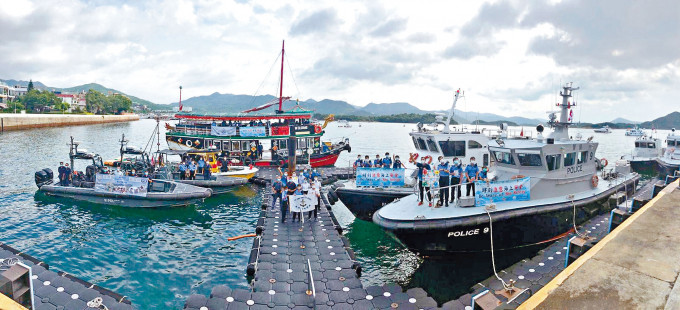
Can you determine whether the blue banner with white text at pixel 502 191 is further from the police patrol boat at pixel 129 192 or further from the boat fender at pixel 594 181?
the police patrol boat at pixel 129 192

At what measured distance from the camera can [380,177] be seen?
672 inches

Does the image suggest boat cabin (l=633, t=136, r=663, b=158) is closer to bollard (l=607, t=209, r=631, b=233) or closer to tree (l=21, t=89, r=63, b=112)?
bollard (l=607, t=209, r=631, b=233)

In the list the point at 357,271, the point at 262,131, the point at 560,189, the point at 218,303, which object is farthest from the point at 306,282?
the point at 262,131

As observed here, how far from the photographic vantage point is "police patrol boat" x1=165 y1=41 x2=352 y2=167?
30.5 meters

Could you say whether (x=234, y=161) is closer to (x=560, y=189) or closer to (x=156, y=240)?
(x=156, y=240)

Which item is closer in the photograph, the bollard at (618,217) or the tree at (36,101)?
the bollard at (618,217)

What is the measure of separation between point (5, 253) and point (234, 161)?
1787 centimetres

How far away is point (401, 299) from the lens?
332 inches

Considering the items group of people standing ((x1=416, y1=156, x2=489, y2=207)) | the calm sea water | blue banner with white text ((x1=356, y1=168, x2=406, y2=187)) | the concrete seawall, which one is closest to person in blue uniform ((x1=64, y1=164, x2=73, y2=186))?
the calm sea water

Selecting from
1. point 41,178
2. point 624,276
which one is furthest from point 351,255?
point 41,178

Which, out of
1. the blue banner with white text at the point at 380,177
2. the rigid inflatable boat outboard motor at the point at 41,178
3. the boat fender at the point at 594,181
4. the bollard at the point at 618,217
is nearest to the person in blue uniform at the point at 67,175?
the rigid inflatable boat outboard motor at the point at 41,178

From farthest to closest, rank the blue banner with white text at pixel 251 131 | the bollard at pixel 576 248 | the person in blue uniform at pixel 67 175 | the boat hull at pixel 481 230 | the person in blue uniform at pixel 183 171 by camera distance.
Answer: the blue banner with white text at pixel 251 131 < the person in blue uniform at pixel 183 171 < the person in blue uniform at pixel 67 175 < the boat hull at pixel 481 230 < the bollard at pixel 576 248

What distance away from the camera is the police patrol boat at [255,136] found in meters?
30.5

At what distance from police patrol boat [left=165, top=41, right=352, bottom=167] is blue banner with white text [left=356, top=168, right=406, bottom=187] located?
45.4 feet
